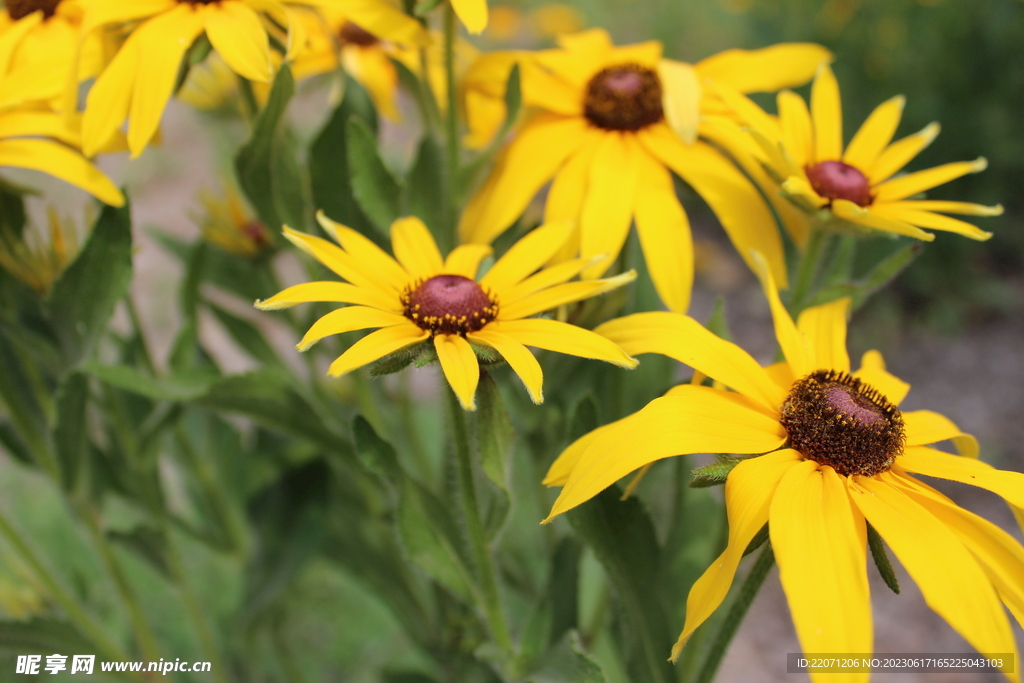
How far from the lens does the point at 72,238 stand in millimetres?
807

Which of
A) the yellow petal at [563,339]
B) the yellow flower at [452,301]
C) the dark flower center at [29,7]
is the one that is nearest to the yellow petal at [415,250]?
the yellow flower at [452,301]

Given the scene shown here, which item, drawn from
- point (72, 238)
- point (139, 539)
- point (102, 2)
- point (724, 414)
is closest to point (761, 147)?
point (724, 414)

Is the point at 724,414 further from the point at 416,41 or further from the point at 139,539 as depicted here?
the point at 139,539

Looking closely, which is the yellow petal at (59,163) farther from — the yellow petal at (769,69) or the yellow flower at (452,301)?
the yellow petal at (769,69)

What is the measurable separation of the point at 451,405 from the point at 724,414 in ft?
0.67

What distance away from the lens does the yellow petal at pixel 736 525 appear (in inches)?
18.6

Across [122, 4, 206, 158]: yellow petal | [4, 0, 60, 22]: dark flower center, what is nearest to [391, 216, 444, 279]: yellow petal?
[122, 4, 206, 158]: yellow petal

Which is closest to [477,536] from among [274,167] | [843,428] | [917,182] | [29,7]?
[843,428]

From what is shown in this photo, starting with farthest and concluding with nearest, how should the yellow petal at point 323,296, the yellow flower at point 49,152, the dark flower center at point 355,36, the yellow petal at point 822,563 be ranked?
the dark flower center at point 355,36
the yellow flower at point 49,152
the yellow petal at point 323,296
the yellow petal at point 822,563

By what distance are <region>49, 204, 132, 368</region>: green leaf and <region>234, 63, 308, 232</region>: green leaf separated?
0.39ft

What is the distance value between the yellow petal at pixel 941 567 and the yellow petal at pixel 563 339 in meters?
0.18

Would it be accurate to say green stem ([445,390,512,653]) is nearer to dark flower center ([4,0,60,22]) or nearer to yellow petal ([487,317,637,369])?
yellow petal ([487,317,637,369])

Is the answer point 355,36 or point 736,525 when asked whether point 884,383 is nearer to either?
point 736,525

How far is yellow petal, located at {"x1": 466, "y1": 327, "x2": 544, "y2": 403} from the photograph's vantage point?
0.51 m
